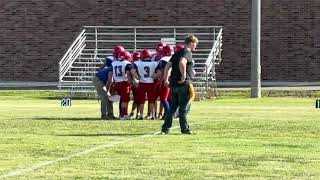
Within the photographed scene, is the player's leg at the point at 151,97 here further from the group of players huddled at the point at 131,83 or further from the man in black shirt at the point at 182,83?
the man in black shirt at the point at 182,83

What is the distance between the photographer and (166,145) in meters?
17.3

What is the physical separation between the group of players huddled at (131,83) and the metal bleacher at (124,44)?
11.2 m

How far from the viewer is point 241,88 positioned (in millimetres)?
40031

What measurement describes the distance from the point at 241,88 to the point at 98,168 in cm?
2625

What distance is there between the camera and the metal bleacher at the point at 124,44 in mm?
37688

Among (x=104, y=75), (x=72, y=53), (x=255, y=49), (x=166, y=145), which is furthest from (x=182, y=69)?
(x=72, y=53)

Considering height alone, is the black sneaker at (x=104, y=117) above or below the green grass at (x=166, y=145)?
below

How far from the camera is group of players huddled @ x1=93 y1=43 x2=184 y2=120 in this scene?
24547 mm

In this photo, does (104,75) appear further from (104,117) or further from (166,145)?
(166,145)

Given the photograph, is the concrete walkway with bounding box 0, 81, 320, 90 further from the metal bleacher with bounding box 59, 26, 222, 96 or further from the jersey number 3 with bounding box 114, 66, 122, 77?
the jersey number 3 with bounding box 114, 66, 122, 77

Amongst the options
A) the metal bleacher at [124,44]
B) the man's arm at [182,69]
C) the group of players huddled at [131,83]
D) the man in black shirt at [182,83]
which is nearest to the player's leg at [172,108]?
the man in black shirt at [182,83]

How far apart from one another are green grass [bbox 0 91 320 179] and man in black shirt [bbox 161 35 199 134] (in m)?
0.34

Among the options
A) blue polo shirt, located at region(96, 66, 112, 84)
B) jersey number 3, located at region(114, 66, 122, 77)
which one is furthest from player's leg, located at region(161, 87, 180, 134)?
blue polo shirt, located at region(96, 66, 112, 84)

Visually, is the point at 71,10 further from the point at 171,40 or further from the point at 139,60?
the point at 139,60
